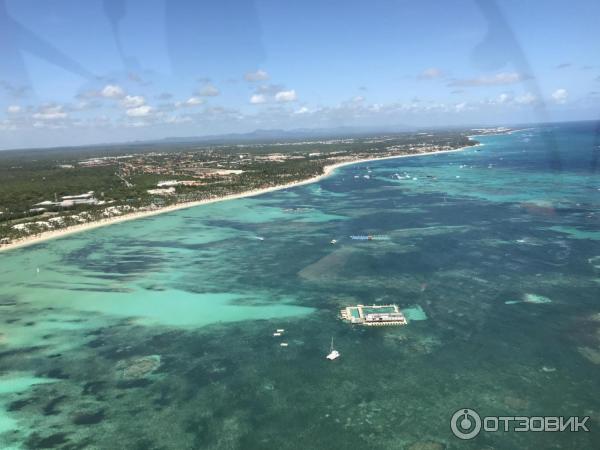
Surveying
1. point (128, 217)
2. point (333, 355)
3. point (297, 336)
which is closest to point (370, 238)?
point (297, 336)

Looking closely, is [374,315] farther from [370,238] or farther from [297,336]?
[370,238]

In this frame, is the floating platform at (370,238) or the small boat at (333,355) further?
the floating platform at (370,238)

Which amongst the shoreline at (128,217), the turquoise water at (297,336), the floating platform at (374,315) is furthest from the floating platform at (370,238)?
the shoreline at (128,217)

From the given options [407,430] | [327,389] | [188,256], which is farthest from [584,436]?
[188,256]

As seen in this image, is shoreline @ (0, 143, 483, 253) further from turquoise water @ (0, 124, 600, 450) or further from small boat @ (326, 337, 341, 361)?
small boat @ (326, 337, 341, 361)

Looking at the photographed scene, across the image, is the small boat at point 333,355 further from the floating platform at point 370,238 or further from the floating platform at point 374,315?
the floating platform at point 370,238

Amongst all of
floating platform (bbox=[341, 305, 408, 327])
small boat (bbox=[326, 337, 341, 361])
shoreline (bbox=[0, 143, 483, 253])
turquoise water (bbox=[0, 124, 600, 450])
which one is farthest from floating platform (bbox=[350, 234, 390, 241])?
shoreline (bbox=[0, 143, 483, 253])
